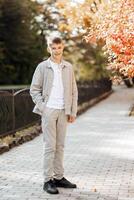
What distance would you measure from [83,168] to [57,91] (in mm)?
2399

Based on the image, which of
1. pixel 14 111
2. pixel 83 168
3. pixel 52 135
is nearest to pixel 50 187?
pixel 52 135

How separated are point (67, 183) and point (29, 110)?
7.79m

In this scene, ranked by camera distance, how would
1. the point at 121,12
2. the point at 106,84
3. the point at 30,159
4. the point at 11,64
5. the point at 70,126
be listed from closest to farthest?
1. the point at 30,159
2. the point at 121,12
3. the point at 70,126
4. the point at 11,64
5. the point at 106,84

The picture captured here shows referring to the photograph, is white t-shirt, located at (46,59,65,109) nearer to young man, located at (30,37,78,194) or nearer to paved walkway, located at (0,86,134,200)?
young man, located at (30,37,78,194)

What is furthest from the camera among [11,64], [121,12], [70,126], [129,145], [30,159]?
[11,64]

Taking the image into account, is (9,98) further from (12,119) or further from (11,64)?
(11,64)

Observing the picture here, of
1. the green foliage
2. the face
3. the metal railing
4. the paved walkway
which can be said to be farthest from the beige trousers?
the green foliage

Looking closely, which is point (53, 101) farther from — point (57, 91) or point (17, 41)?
point (17, 41)

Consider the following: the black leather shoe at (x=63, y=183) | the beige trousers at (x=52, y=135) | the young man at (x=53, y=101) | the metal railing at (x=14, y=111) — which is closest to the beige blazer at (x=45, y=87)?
the young man at (x=53, y=101)

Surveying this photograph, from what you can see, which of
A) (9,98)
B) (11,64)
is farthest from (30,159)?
(11,64)

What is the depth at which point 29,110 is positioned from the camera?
15.5 meters

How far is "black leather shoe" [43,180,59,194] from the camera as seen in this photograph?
7.40 meters

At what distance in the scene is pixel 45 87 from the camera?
24.8 feet

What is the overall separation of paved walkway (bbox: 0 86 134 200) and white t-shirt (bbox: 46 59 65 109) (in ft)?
3.76
